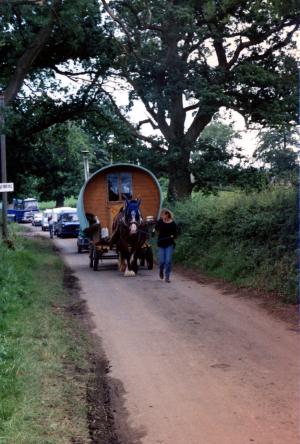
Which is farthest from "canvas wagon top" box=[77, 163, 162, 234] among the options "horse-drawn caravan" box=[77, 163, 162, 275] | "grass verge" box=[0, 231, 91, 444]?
"grass verge" box=[0, 231, 91, 444]

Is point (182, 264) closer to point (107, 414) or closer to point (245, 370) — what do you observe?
point (245, 370)

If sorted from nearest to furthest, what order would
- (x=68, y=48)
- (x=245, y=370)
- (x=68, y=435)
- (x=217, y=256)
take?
1. (x=68, y=435)
2. (x=245, y=370)
3. (x=217, y=256)
4. (x=68, y=48)

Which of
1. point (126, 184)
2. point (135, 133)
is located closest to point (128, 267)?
point (126, 184)

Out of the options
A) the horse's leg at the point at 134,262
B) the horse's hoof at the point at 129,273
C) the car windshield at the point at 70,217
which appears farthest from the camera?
the car windshield at the point at 70,217

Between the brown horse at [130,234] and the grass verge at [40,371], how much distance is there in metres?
4.77

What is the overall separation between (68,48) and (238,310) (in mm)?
15368

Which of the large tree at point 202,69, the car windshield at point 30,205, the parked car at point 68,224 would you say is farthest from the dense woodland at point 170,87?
the car windshield at point 30,205

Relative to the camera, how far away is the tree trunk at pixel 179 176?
89.8ft

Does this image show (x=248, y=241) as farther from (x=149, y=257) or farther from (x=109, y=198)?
(x=109, y=198)

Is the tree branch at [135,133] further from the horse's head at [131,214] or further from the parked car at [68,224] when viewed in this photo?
the parked car at [68,224]

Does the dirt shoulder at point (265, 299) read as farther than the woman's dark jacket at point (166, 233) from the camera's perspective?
No

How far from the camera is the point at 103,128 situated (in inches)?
1146

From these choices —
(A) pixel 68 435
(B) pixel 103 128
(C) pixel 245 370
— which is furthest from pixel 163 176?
(A) pixel 68 435

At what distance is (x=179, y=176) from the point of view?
91.8 feet
